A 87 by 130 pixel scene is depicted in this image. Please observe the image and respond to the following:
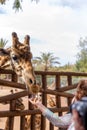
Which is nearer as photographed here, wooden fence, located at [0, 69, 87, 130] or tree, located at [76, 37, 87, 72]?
wooden fence, located at [0, 69, 87, 130]

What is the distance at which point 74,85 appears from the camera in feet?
24.0

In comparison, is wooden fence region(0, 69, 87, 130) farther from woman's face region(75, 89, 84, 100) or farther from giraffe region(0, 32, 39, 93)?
woman's face region(75, 89, 84, 100)

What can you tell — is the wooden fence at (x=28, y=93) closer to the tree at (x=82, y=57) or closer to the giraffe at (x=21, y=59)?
the giraffe at (x=21, y=59)

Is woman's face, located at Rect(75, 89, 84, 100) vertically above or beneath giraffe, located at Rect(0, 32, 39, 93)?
beneath

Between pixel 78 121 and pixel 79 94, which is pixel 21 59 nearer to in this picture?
pixel 79 94

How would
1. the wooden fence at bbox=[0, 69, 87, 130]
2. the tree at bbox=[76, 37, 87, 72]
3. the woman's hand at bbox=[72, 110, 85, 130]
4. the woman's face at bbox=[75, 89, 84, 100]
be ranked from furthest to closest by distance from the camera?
the tree at bbox=[76, 37, 87, 72] → the wooden fence at bbox=[0, 69, 87, 130] → the woman's face at bbox=[75, 89, 84, 100] → the woman's hand at bbox=[72, 110, 85, 130]

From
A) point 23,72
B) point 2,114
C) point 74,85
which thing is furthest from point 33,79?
point 74,85

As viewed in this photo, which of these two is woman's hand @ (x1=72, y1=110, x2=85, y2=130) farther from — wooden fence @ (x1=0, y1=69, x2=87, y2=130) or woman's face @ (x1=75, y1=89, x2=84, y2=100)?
wooden fence @ (x1=0, y1=69, x2=87, y2=130)

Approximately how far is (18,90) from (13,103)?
0.49 metres

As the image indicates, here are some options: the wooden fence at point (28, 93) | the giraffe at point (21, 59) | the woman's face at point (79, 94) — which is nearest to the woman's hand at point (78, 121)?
the woman's face at point (79, 94)

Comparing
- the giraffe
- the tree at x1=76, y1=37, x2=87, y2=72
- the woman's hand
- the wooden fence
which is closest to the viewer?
the woman's hand

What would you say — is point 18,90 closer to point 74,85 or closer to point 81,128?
point 74,85

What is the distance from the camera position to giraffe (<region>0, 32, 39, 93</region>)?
15.5 feet

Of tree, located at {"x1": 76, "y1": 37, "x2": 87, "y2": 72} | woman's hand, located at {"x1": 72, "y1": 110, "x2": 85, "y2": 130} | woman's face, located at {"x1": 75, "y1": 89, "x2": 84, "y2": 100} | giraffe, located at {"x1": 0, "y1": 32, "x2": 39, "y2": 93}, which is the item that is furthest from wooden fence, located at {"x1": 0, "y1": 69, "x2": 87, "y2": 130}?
tree, located at {"x1": 76, "y1": 37, "x2": 87, "y2": 72}
